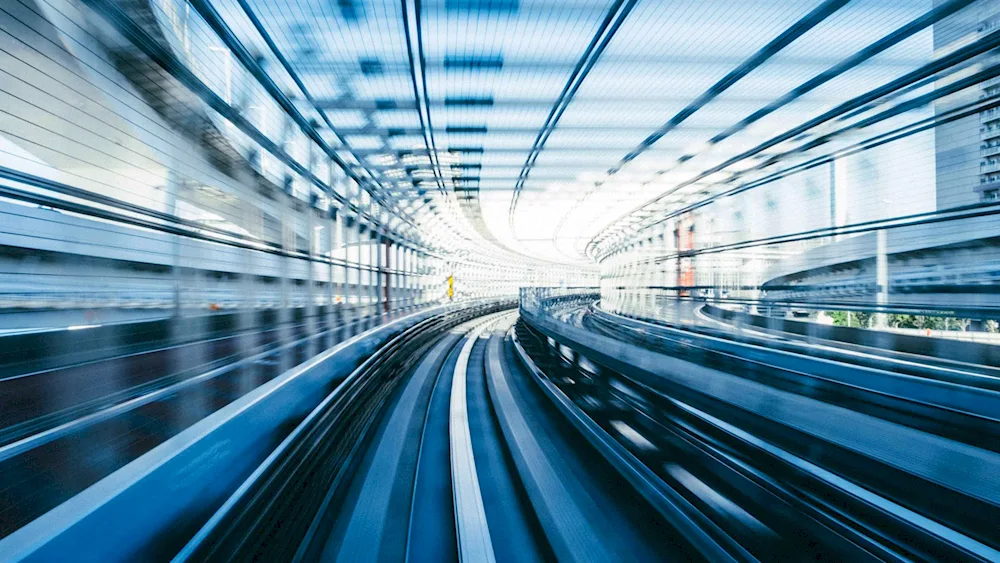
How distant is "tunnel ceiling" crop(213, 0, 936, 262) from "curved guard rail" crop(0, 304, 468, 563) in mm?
4625

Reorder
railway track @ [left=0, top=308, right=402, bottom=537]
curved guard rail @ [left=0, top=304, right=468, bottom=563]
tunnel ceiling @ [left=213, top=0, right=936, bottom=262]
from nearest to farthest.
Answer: curved guard rail @ [left=0, top=304, right=468, bottom=563] → railway track @ [left=0, top=308, right=402, bottom=537] → tunnel ceiling @ [left=213, top=0, right=936, bottom=262]

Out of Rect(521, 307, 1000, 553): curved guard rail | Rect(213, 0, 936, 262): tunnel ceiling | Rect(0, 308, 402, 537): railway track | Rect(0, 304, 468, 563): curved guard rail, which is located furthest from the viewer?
Rect(213, 0, 936, 262): tunnel ceiling

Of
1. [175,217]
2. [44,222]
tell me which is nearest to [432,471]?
[44,222]

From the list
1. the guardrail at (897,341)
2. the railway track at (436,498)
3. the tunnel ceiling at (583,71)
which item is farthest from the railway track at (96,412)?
the guardrail at (897,341)

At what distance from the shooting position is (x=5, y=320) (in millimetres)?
3100

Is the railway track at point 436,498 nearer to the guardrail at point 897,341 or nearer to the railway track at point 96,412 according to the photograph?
the railway track at point 96,412

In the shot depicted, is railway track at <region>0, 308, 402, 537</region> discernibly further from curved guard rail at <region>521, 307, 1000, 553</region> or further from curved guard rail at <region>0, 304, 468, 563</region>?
curved guard rail at <region>521, 307, 1000, 553</region>

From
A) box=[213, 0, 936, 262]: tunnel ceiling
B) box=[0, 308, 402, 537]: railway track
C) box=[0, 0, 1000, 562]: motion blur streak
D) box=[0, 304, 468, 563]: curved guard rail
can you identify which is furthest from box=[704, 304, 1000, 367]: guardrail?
box=[0, 308, 402, 537]: railway track

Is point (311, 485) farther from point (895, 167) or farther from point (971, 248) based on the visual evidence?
point (895, 167)

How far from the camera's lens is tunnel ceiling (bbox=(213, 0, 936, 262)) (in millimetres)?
4535

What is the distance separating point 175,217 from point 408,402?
13.6 feet

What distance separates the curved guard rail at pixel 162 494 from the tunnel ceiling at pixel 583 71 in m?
4.62

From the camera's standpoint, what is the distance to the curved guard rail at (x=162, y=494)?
142cm

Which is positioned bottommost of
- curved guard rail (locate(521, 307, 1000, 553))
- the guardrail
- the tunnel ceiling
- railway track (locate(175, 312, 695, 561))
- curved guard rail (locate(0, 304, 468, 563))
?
railway track (locate(175, 312, 695, 561))
